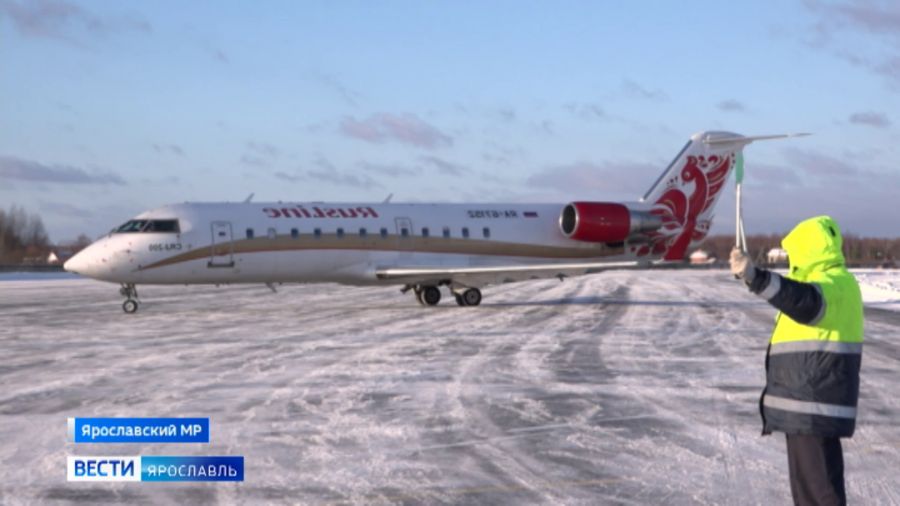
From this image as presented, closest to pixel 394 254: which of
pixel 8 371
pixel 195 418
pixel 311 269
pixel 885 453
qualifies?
pixel 311 269

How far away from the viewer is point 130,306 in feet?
90.0

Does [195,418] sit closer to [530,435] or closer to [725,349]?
[530,435]

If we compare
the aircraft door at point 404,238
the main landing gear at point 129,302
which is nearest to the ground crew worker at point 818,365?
the aircraft door at point 404,238

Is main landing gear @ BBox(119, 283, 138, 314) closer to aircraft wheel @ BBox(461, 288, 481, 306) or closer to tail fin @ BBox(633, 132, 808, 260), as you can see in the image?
aircraft wheel @ BBox(461, 288, 481, 306)

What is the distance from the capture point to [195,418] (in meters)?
10.2

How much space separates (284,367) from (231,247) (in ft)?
41.4

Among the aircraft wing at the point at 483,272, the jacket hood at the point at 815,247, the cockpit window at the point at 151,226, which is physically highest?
the cockpit window at the point at 151,226

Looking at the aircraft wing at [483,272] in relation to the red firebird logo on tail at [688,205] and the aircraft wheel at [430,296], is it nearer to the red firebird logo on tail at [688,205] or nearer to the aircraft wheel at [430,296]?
the aircraft wheel at [430,296]

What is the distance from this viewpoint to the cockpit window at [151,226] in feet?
85.8

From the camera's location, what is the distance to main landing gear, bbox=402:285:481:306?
2909 centimetres

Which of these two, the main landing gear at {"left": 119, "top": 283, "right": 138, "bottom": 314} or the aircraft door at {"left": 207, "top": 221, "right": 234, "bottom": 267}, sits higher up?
the aircraft door at {"left": 207, "top": 221, "right": 234, "bottom": 267}

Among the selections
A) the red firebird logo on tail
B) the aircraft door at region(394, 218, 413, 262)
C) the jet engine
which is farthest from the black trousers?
the red firebird logo on tail

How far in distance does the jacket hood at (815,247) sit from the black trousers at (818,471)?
94 cm

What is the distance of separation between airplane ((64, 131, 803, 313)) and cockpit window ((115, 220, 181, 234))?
0.03m
